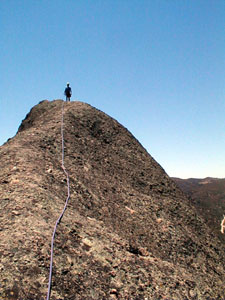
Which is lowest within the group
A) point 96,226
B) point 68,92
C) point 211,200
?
point 96,226

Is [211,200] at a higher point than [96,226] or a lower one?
higher

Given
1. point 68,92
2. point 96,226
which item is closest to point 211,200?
point 68,92

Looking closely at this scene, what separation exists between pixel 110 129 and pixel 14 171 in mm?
8217

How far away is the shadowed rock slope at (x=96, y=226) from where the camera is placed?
16.1ft

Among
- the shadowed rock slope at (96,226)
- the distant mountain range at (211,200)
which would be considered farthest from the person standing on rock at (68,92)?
the distant mountain range at (211,200)

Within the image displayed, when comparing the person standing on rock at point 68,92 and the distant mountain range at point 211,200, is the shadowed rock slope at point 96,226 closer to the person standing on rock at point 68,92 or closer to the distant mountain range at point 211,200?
the person standing on rock at point 68,92

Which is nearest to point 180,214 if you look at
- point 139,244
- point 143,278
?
point 139,244

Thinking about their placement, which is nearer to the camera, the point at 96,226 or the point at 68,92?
the point at 96,226

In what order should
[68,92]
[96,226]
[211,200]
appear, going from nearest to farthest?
[96,226] < [68,92] < [211,200]

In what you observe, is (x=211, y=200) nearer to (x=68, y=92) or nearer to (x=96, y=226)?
(x=68, y=92)

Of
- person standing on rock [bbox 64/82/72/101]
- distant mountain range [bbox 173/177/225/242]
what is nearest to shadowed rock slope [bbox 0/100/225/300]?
person standing on rock [bbox 64/82/72/101]

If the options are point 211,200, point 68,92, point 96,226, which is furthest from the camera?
point 211,200

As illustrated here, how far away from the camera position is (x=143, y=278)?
18.8 ft

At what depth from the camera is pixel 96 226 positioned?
23.3 feet
